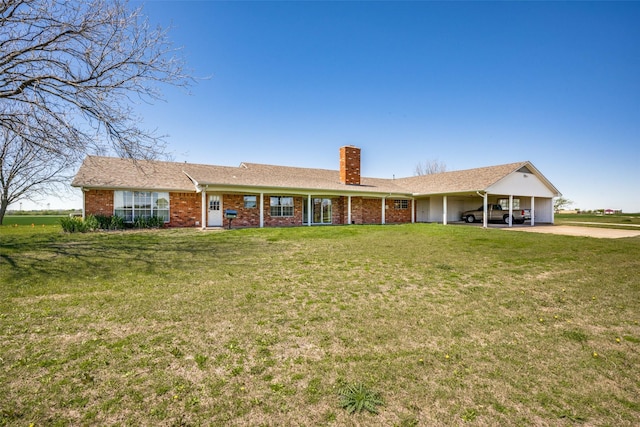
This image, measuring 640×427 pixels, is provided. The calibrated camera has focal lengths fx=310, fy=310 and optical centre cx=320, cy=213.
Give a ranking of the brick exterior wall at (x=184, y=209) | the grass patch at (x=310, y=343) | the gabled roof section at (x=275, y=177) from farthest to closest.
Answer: the brick exterior wall at (x=184, y=209) → the gabled roof section at (x=275, y=177) → the grass patch at (x=310, y=343)

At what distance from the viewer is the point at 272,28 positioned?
12.7 m

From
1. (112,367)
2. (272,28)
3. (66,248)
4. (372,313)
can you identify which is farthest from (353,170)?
(112,367)

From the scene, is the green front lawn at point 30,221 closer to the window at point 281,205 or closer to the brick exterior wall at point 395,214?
the window at point 281,205

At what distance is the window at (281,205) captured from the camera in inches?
803

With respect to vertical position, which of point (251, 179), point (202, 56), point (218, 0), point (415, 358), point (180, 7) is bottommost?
point (415, 358)

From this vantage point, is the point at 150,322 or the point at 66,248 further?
the point at 66,248

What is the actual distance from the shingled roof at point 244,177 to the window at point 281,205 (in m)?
1.25

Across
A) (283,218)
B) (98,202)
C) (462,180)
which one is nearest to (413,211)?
(462,180)

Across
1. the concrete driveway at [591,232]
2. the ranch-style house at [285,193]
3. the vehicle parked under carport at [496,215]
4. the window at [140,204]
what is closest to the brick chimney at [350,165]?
the ranch-style house at [285,193]

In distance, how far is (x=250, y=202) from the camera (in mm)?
19578

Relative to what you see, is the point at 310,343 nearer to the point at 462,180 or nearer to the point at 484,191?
the point at 484,191

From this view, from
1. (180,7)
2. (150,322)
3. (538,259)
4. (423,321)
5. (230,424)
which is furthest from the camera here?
(538,259)

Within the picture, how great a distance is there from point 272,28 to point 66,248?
1104cm

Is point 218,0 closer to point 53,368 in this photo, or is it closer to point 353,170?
point 53,368
